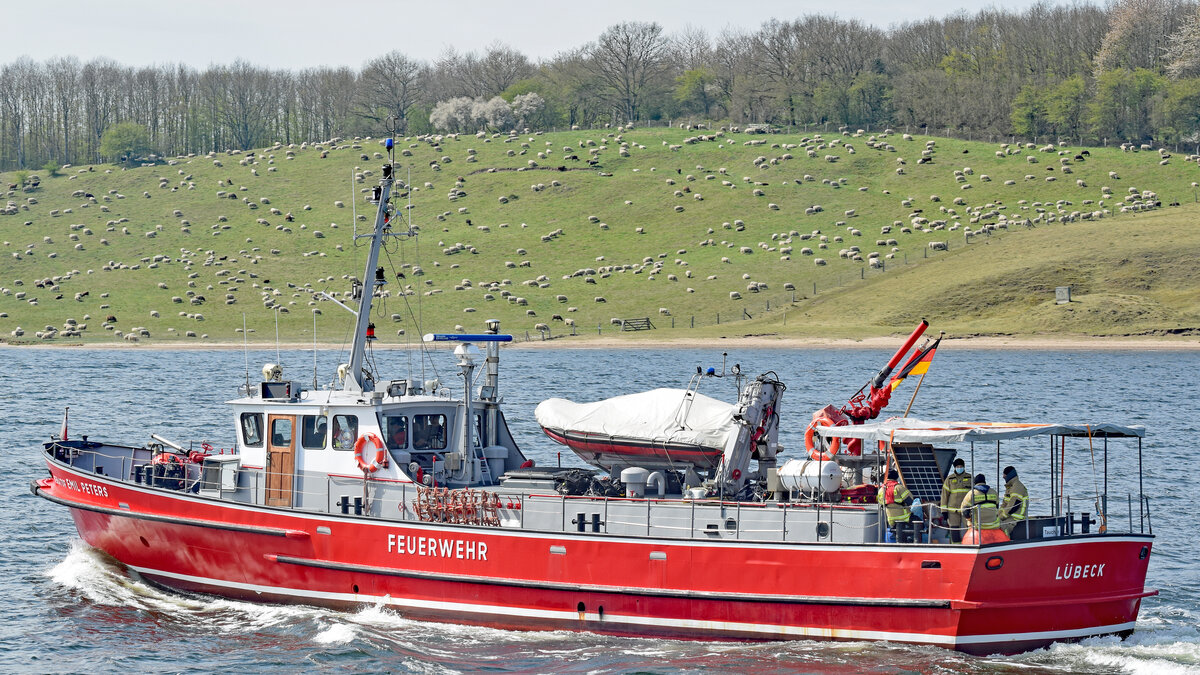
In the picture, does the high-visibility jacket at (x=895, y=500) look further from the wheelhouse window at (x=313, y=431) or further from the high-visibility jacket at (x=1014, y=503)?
the wheelhouse window at (x=313, y=431)

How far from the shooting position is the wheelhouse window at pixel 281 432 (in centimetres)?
2542

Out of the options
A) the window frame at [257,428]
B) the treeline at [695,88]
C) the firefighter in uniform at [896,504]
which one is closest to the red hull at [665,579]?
the firefighter in uniform at [896,504]

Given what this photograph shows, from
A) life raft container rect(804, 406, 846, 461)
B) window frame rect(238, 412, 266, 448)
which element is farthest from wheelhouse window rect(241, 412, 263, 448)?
life raft container rect(804, 406, 846, 461)

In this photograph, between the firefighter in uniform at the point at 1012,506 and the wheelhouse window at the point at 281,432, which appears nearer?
the firefighter in uniform at the point at 1012,506

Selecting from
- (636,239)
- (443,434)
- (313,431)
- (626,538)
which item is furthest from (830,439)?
(636,239)

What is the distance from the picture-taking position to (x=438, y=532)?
23.3 m

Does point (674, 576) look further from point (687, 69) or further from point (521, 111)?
point (687, 69)

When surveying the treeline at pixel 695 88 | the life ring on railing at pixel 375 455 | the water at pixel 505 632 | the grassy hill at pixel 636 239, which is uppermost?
the treeline at pixel 695 88

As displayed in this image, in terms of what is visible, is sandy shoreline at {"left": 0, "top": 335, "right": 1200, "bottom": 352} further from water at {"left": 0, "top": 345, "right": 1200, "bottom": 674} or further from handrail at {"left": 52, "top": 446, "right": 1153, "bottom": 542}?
handrail at {"left": 52, "top": 446, "right": 1153, "bottom": 542}

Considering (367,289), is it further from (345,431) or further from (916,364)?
(916,364)

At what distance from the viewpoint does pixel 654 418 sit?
26.1 metres

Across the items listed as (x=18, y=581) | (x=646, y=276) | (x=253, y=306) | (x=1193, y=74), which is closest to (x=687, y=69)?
(x=1193, y=74)

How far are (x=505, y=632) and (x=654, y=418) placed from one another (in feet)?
18.0

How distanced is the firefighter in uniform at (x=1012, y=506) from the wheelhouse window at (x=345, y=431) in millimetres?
11772
